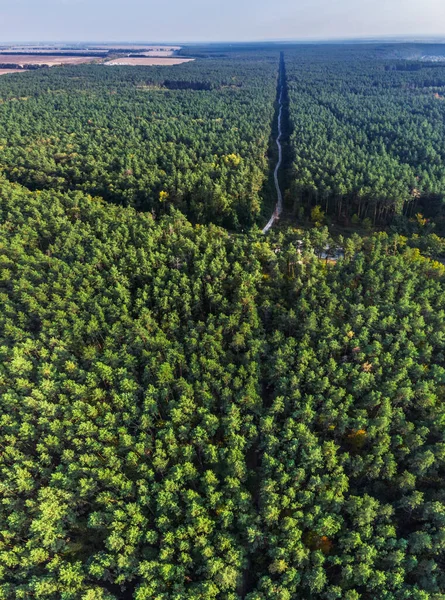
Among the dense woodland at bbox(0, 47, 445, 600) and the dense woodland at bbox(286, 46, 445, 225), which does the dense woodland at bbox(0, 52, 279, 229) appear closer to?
the dense woodland at bbox(286, 46, 445, 225)

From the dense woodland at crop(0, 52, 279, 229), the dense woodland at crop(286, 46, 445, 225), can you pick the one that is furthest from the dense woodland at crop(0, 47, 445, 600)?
the dense woodland at crop(286, 46, 445, 225)

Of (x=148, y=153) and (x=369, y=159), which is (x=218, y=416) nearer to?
(x=148, y=153)

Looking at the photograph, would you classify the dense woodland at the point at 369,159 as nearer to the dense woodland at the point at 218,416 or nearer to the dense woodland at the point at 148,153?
the dense woodland at the point at 148,153

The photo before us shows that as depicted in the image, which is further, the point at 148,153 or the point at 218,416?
the point at 148,153

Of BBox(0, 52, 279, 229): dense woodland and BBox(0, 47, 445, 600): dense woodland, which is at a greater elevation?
BBox(0, 52, 279, 229): dense woodland

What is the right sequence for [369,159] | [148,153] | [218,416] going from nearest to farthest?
[218,416] → [369,159] → [148,153]

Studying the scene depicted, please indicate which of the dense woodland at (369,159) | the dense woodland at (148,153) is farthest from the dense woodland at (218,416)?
the dense woodland at (369,159)

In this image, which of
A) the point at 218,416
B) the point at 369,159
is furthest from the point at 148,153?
the point at 218,416

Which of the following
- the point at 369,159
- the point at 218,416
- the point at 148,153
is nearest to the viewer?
the point at 218,416

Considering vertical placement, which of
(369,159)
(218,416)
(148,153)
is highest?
→ (148,153)
